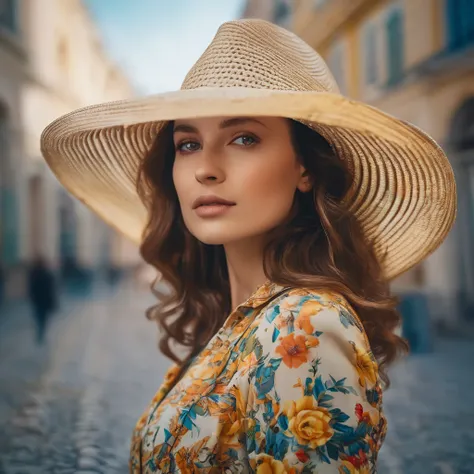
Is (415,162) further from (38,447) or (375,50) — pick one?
(375,50)

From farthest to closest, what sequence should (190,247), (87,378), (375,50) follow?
(375,50), (87,378), (190,247)

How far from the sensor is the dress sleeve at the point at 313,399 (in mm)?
1014

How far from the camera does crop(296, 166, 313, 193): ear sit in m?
1.42

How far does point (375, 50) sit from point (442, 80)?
203 centimetres

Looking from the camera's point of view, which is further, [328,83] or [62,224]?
[62,224]

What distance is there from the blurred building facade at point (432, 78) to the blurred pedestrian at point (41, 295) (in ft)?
17.8

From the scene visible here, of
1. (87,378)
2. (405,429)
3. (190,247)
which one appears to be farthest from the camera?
(87,378)

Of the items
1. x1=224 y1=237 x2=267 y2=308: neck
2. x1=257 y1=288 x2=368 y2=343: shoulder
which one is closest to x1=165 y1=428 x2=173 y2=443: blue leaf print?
x1=257 y1=288 x2=368 y2=343: shoulder

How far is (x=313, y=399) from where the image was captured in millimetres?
1024

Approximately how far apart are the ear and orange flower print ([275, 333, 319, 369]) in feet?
1.55

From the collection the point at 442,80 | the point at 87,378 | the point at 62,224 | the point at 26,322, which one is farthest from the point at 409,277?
the point at 62,224

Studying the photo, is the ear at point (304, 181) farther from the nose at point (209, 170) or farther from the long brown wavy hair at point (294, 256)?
the nose at point (209, 170)

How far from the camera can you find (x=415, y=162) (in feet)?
4.51

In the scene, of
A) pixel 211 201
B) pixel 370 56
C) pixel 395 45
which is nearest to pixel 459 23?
pixel 395 45
